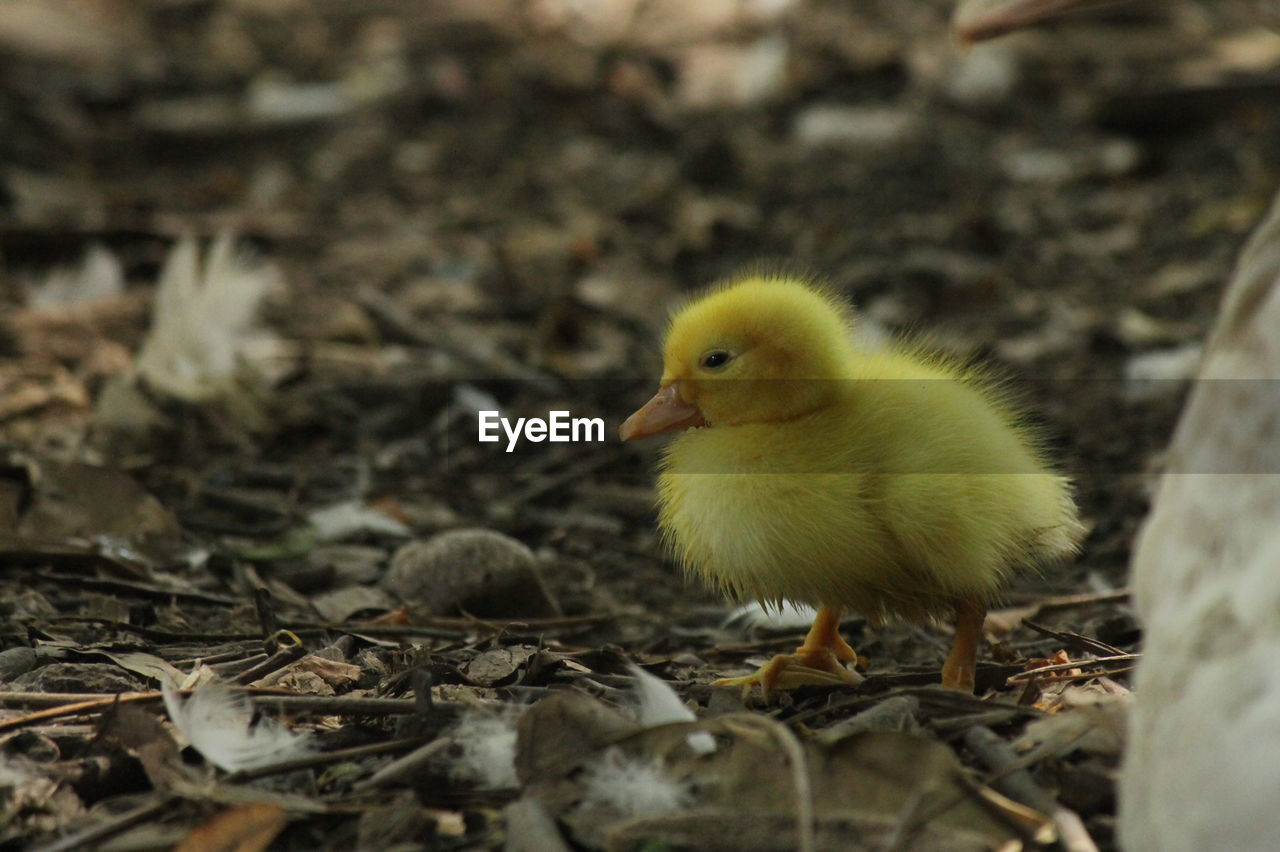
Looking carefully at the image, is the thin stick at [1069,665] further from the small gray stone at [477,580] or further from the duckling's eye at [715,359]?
the small gray stone at [477,580]

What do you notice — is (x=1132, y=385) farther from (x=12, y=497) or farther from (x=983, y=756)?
(x=12, y=497)

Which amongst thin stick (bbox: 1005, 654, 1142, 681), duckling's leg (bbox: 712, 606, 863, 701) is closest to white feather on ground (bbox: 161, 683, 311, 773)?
duckling's leg (bbox: 712, 606, 863, 701)

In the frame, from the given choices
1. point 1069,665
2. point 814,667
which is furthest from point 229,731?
point 1069,665

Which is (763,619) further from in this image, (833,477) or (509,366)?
(509,366)

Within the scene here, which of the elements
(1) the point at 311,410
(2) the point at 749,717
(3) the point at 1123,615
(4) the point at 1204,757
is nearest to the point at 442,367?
(1) the point at 311,410

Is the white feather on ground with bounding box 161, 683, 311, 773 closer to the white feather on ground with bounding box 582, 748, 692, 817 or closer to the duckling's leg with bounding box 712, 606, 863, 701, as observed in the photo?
the white feather on ground with bounding box 582, 748, 692, 817
